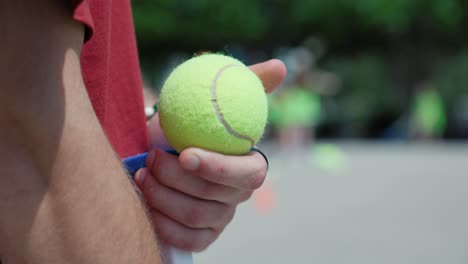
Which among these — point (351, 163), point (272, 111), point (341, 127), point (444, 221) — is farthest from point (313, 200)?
point (341, 127)

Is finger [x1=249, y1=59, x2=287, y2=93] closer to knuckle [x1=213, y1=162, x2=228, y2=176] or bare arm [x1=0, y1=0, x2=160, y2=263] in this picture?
knuckle [x1=213, y1=162, x2=228, y2=176]

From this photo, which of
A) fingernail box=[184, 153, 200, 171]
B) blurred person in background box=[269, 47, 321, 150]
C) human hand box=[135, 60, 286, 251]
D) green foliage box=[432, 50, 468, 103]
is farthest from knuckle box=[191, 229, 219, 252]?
green foliage box=[432, 50, 468, 103]

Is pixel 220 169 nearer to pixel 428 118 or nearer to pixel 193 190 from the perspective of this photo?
pixel 193 190

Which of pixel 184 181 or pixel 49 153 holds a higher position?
pixel 49 153

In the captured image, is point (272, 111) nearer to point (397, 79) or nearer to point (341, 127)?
point (341, 127)

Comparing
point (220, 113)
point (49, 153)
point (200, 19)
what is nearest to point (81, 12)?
point (49, 153)

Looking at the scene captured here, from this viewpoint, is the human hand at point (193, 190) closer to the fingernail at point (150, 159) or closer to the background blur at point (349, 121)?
the fingernail at point (150, 159)

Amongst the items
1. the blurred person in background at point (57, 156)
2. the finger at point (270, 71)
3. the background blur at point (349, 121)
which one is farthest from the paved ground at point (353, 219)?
the blurred person in background at point (57, 156)
